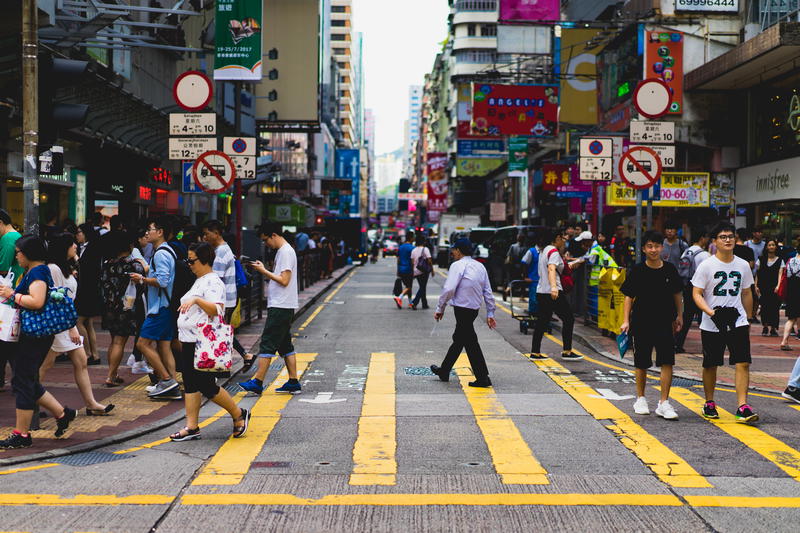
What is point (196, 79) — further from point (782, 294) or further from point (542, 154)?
point (542, 154)

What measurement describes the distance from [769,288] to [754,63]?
913cm

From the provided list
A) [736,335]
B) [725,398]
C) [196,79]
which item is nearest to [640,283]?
[736,335]

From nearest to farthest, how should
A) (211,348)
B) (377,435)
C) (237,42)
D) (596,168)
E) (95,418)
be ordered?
1. (211,348)
2. (377,435)
3. (95,418)
4. (596,168)
5. (237,42)

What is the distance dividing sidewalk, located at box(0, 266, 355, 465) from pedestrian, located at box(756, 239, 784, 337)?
987 centimetres

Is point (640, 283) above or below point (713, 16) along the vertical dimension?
below

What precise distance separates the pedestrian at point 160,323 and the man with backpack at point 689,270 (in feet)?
24.3

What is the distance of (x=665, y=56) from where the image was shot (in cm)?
2861

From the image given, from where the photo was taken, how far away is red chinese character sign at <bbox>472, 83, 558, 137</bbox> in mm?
36938

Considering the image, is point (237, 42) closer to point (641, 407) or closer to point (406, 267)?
point (406, 267)

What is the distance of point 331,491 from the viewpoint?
6082 mm

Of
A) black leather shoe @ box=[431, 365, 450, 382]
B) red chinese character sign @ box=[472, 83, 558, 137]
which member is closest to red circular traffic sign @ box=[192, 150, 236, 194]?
black leather shoe @ box=[431, 365, 450, 382]

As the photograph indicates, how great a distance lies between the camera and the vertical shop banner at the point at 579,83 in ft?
120

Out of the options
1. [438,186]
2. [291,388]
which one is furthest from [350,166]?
[291,388]

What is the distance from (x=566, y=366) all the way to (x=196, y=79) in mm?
6355
